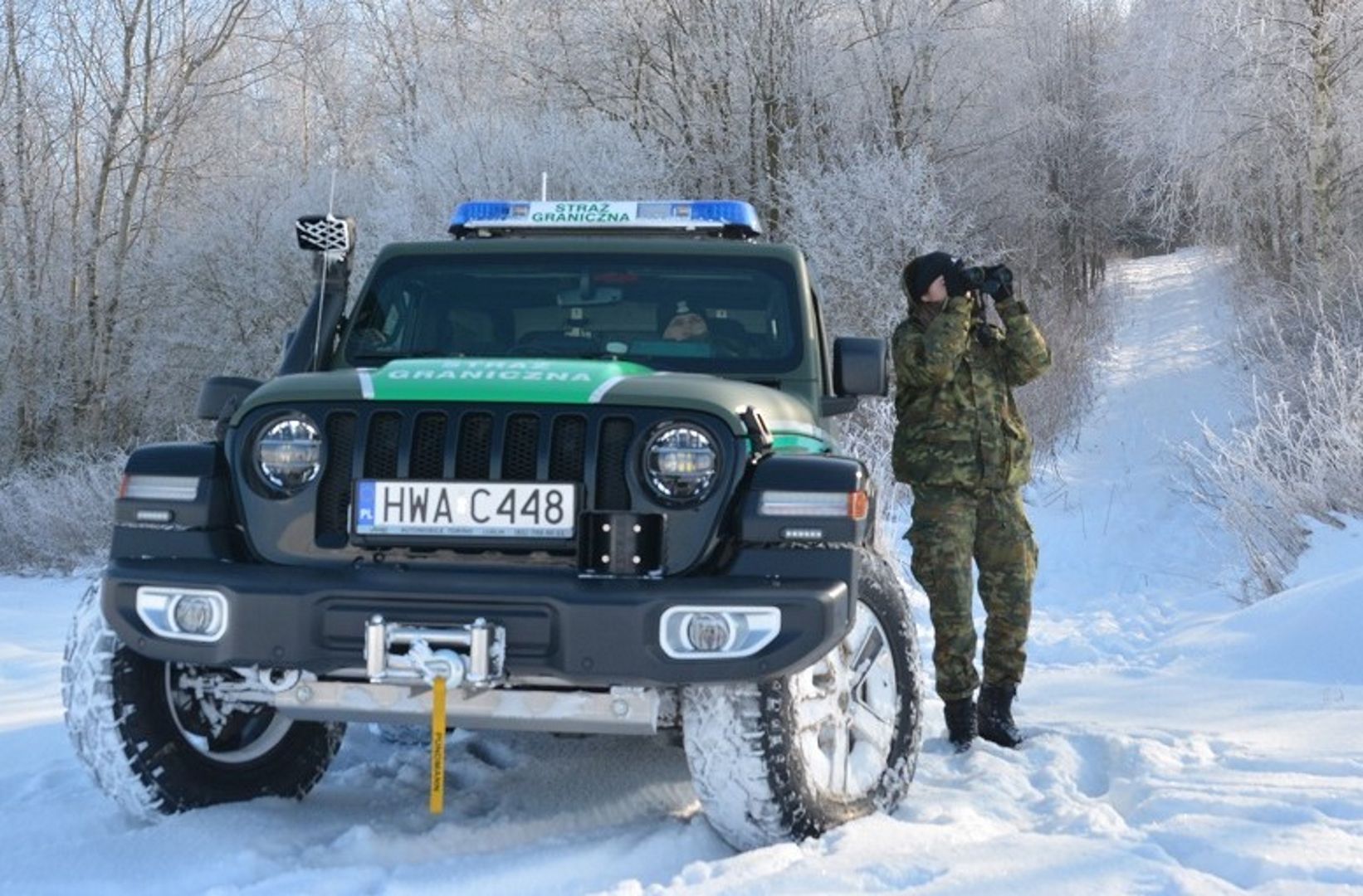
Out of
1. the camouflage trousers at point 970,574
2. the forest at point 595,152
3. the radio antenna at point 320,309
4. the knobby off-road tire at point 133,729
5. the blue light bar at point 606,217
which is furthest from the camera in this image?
the forest at point 595,152

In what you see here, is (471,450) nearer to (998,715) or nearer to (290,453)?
(290,453)

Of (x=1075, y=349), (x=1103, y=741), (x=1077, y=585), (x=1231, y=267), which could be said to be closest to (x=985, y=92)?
(x=1231, y=267)

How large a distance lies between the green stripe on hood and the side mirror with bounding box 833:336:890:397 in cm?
107

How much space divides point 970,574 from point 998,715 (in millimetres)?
516

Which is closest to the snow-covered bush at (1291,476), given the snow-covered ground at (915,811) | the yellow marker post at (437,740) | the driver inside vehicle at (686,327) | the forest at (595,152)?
the snow-covered ground at (915,811)

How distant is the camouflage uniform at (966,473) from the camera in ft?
16.2

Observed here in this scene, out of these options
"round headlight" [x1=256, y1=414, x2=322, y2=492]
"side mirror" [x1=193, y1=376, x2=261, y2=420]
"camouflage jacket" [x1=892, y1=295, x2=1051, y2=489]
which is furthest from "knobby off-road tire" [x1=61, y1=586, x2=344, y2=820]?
"camouflage jacket" [x1=892, y1=295, x2=1051, y2=489]

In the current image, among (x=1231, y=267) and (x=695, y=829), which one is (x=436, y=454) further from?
(x=1231, y=267)

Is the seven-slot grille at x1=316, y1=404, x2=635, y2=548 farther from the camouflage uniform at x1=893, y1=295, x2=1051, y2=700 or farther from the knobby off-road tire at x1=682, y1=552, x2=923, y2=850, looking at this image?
the camouflage uniform at x1=893, y1=295, x2=1051, y2=700

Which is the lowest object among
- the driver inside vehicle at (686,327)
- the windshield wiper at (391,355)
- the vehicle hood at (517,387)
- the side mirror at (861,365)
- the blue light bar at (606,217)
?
the vehicle hood at (517,387)

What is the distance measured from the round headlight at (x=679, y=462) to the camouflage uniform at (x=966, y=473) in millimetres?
1654

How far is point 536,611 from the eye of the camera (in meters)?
3.28

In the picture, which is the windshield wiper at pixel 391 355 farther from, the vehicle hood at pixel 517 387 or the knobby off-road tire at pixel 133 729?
the knobby off-road tire at pixel 133 729

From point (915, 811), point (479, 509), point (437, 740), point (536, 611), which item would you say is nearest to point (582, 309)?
point (479, 509)
